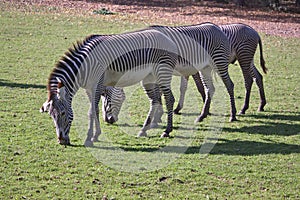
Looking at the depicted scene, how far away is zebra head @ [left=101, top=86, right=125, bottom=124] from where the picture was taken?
34.6 ft

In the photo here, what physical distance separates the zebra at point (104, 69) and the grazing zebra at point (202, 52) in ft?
1.20

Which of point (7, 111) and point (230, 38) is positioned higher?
point (230, 38)

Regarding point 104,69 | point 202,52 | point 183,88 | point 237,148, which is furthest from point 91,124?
point 183,88

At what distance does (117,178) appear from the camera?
299 inches

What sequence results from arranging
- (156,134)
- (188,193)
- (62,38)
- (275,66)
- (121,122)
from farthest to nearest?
(62,38), (275,66), (121,122), (156,134), (188,193)

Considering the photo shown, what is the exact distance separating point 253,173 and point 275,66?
9288 millimetres

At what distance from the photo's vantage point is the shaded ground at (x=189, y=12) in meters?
25.7

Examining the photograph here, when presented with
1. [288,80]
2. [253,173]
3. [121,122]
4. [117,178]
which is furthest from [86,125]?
[288,80]

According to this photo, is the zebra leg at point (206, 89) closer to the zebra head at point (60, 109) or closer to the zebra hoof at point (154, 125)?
the zebra hoof at point (154, 125)

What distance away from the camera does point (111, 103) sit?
10602mm

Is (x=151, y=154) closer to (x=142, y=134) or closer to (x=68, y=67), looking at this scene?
(x=142, y=134)

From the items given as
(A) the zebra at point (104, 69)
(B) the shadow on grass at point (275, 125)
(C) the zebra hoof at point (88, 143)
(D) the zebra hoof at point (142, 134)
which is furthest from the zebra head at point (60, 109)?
(B) the shadow on grass at point (275, 125)

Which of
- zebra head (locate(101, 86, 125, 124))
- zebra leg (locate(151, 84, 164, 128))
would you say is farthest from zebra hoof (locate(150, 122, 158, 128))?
zebra head (locate(101, 86, 125, 124))

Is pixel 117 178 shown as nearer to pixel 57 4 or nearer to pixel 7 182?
pixel 7 182
